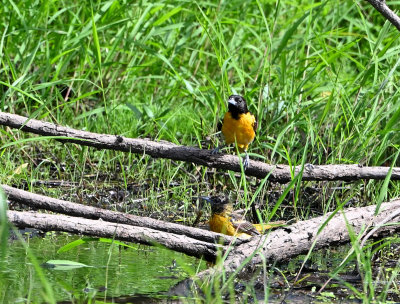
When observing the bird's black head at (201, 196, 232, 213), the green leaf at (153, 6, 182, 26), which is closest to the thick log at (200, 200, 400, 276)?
the bird's black head at (201, 196, 232, 213)

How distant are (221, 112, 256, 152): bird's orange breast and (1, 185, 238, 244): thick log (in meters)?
1.35

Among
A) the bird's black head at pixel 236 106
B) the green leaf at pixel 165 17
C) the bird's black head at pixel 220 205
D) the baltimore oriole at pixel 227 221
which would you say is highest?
the green leaf at pixel 165 17

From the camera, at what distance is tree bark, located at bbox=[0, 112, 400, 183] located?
481cm

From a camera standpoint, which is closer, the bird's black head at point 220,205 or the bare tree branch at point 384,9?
the bare tree branch at point 384,9

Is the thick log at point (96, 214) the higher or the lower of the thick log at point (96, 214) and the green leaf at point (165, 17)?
the lower

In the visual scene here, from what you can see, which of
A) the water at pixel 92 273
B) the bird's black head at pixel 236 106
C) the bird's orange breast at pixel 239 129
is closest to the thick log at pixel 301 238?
the water at pixel 92 273

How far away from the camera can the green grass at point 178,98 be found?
6203 mm

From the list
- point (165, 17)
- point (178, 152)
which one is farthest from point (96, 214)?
point (165, 17)

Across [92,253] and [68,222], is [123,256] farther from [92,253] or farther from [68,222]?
[68,222]

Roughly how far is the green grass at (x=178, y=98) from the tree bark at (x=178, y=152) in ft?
2.41

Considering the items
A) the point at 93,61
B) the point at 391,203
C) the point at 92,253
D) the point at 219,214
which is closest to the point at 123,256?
the point at 92,253

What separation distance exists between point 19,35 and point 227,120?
256cm

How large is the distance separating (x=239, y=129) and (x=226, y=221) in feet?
2.59

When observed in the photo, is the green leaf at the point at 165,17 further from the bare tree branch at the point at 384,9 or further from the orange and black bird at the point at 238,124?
the bare tree branch at the point at 384,9
